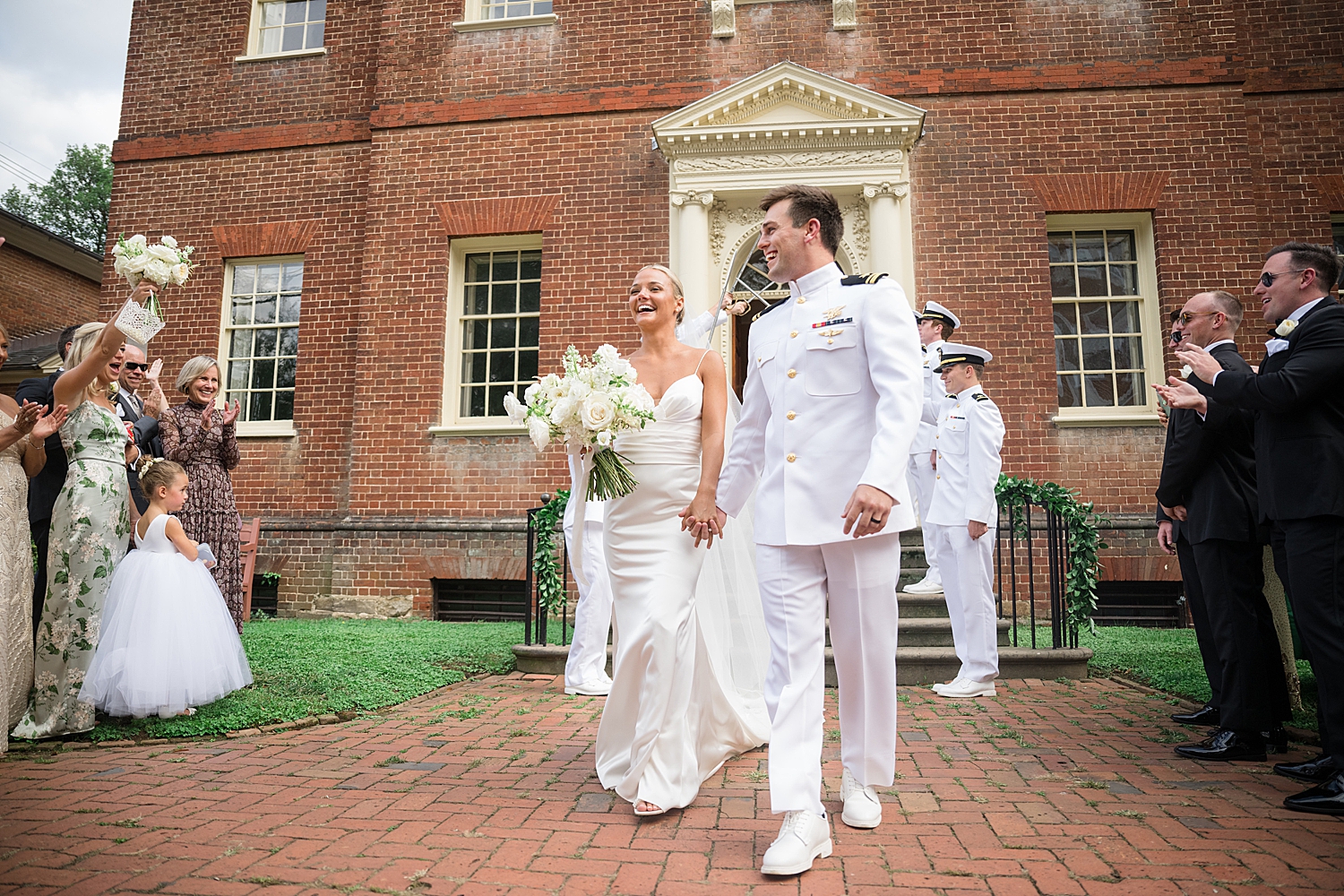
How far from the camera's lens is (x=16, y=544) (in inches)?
161

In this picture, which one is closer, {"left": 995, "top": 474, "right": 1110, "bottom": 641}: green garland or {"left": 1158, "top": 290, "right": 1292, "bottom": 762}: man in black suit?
{"left": 1158, "top": 290, "right": 1292, "bottom": 762}: man in black suit

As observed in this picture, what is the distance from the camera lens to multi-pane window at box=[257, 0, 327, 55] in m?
11.8

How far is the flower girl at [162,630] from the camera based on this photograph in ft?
14.2

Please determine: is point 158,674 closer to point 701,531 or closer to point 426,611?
point 701,531

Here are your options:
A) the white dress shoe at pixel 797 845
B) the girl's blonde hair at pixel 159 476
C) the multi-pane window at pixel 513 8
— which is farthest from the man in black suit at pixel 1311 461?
the multi-pane window at pixel 513 8

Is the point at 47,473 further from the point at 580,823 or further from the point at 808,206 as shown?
the point at 808,206

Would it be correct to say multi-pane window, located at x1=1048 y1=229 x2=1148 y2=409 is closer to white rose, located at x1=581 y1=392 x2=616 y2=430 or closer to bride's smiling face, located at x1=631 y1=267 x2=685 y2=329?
bride's smiling face, located at x1=631 y1=267 x2=685 y2=329

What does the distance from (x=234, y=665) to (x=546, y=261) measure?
6645 millimetres

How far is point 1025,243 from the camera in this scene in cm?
965

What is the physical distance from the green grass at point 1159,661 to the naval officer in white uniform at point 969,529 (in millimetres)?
1226

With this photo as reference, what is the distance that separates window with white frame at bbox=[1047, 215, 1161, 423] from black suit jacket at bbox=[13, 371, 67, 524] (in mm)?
9147

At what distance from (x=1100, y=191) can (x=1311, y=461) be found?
24.2 feet

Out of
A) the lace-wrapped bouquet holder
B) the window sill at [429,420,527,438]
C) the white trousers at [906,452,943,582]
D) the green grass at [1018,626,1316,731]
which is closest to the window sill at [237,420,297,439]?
the window sill at [429,420,527,438]

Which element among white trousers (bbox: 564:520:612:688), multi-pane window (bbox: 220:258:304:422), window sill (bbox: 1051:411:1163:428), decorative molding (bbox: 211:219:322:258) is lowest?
white trousers (bbox: 564:520:612:688)
